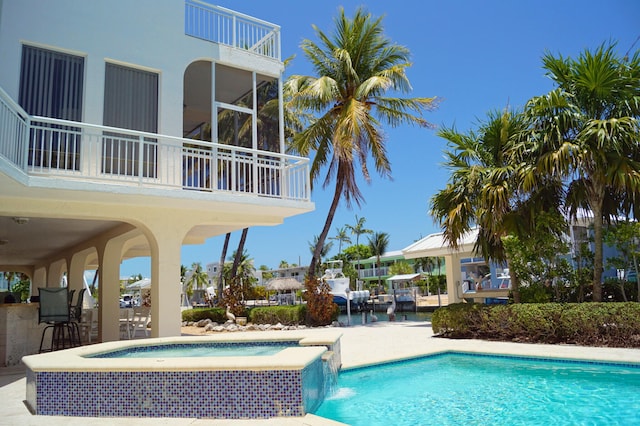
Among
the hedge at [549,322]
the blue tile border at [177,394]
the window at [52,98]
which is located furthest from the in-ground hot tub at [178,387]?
the hedge at [549,322]

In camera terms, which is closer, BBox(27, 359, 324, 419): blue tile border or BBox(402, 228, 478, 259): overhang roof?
BBox(27, 359, 324, 419): blue tile border

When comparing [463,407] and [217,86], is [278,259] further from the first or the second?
[463,407]

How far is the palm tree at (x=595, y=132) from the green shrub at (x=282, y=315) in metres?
9.98

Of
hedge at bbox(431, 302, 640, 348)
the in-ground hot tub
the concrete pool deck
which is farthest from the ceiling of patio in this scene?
hedge at bbox(431, 302, 640, 348)

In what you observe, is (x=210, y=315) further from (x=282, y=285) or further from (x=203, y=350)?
(x=282, y=285)

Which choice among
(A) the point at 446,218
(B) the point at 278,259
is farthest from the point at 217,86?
(B) the point at 278,259

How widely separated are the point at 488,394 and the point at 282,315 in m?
11.9

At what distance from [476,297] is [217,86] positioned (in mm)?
15515

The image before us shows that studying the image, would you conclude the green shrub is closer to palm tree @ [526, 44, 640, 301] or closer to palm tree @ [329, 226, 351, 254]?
palm tree @ [526, 44, 640, 301]

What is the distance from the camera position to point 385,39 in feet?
63.2

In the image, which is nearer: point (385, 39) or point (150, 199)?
point (150, 199)

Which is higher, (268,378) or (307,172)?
(307,172)

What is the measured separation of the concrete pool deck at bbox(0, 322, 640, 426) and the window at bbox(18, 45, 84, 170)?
4.05 metres

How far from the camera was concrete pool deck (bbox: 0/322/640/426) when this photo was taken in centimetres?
504
